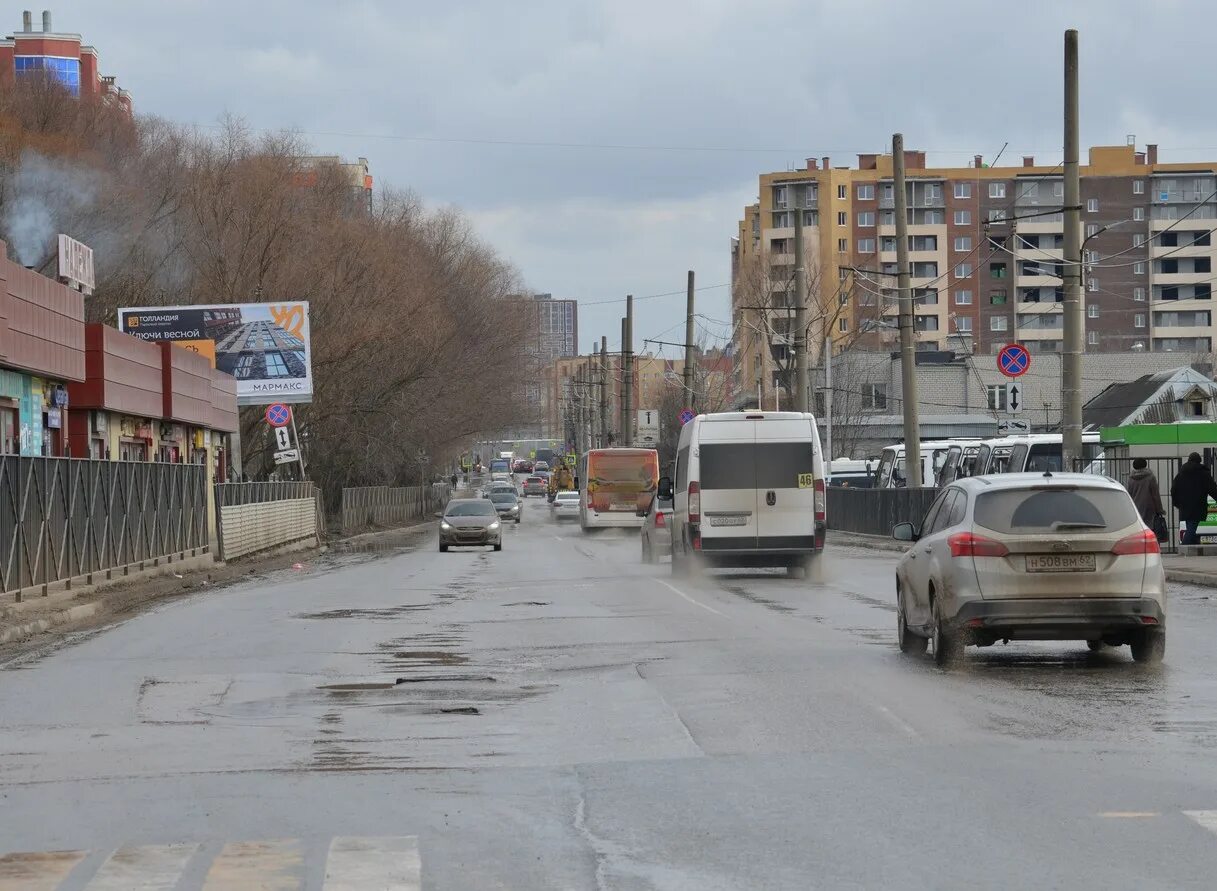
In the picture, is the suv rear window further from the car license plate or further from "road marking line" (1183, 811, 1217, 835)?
"road marking line" (1183, 811, 1217, 835)

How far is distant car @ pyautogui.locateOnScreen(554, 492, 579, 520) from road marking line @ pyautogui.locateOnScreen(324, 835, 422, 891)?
3072 inches

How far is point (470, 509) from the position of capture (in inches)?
1898

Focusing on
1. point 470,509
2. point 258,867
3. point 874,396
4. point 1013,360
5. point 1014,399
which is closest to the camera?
point 258,867

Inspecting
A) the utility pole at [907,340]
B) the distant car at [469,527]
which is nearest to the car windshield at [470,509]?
the distant car at [469,527]

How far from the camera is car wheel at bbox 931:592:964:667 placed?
14094mm

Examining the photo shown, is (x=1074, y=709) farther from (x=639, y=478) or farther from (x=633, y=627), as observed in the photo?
(x=639, y=478)

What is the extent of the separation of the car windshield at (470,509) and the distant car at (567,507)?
36710 mm

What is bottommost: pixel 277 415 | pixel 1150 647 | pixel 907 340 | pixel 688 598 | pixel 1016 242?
pixel 688 598

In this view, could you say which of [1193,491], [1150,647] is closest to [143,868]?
[1150,647]

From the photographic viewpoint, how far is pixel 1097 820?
25.3ft

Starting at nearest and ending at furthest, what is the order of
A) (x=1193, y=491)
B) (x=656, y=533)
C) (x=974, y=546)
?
(x=974, y=546), (x=1193, y=491), (x=656, y=533)

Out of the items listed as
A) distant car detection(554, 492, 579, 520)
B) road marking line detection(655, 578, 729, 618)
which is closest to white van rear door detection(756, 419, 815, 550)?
road marking line detection(655, 578, 729, 618)

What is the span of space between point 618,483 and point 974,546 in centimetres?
4573

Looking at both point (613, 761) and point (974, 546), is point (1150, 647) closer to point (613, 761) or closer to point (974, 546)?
point (974, 546)
